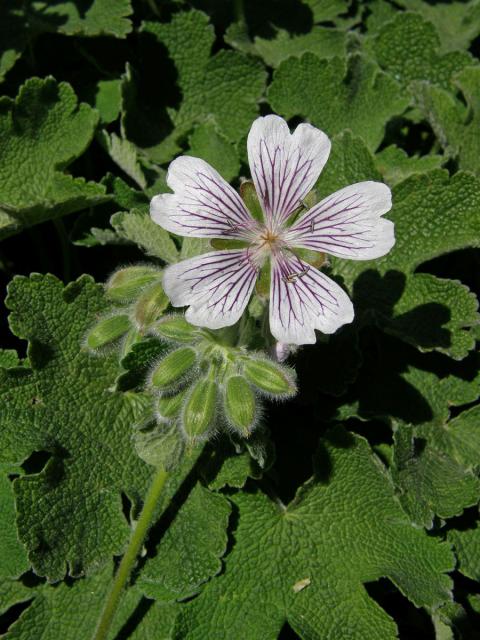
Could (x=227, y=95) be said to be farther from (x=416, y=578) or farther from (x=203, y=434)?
(x=416, y=578)

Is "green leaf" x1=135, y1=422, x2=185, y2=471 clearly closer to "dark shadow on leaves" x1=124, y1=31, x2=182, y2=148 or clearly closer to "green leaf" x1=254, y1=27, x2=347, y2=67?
"dark shadow on leaves" x1=124, y1=31, x2=182, y2=148

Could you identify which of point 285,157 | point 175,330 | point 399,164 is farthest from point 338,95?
point 175,330

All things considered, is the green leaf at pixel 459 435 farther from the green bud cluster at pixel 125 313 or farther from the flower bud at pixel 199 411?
the green bud cluster at pixel 125 313

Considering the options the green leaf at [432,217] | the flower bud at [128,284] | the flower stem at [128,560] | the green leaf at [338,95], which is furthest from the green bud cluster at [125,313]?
the green leaf at [338,95]

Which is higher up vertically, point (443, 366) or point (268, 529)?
point (443, 366)

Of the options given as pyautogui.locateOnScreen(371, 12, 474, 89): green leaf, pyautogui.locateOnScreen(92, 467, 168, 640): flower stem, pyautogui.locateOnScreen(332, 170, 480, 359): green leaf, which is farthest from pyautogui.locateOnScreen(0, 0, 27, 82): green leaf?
pyautogui.locateOnScreen(92, 467, 168, 640): flower stem

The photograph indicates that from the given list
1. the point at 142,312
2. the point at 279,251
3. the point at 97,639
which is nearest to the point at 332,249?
the point at 279,251
